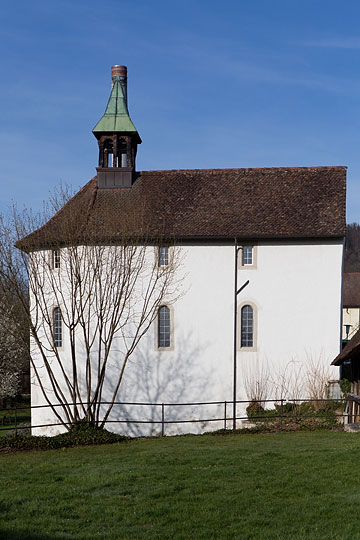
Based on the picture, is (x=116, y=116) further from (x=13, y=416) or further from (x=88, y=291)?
(x=13, y=416)

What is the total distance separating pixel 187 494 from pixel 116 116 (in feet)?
73.3

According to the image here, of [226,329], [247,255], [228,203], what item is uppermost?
[228,203]

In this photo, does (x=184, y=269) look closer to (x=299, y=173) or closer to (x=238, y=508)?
(x=299, y=173)

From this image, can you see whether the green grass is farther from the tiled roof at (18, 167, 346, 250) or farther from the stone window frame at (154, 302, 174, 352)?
the tiled roof at (18, 167, 346, 250)

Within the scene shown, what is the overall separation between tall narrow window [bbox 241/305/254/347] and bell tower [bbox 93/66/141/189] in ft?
25.3

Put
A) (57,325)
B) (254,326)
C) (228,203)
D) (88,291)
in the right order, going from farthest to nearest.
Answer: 1. (228,203)
2. (57,325)
3. (254,326)
4. (88,291)

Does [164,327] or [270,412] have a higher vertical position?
[164,327]

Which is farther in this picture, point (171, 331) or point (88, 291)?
point (171, 331)

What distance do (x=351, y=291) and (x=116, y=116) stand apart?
3290cm

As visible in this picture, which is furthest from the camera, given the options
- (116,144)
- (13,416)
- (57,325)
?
(13,416)

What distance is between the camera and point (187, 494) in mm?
9398

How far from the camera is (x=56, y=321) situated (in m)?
26.0

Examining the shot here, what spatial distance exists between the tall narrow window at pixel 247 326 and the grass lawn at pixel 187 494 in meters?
10.6

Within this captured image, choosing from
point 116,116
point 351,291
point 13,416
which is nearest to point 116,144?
point 116,116
